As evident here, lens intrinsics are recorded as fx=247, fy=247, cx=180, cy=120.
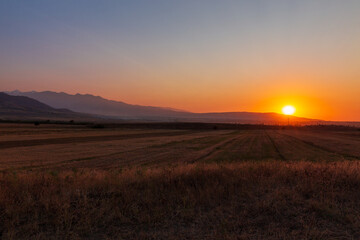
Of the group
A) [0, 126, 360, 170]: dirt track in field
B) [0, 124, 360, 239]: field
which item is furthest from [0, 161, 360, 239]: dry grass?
[0, 126, 360, 170]: dirt track in field

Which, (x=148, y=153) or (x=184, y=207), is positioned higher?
(x=184, y=207)

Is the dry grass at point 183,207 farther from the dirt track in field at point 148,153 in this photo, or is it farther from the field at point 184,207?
the dirt track in field at point 148,153

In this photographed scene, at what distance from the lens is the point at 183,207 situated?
6.34 meters

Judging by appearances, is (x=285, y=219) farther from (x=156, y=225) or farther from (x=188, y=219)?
(x=156, y=225)

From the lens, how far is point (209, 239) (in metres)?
4.89

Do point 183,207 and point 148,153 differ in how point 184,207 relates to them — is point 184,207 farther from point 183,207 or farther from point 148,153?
point 148,153

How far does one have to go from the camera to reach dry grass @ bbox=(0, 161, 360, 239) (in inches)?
205

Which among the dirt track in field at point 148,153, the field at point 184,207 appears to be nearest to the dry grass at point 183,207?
the field at point 184,207

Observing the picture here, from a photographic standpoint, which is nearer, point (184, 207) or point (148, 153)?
point (184, 207)

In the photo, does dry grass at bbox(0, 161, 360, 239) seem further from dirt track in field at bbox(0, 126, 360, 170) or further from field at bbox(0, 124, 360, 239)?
dirt track in field at bbox(0, 126, 360, 170)

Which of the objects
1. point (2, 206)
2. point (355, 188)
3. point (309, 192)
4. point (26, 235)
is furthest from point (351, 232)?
point (2, 206)

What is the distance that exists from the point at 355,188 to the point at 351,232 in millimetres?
3056

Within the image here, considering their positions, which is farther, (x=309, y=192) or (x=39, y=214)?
(x=309, y=192)

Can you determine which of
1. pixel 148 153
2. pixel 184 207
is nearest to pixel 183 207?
pixel 184 207
